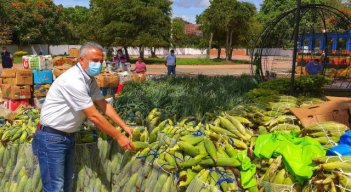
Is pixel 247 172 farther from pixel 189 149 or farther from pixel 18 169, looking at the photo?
pixel 18 169

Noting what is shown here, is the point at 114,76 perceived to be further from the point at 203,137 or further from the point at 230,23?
the point at 230,23

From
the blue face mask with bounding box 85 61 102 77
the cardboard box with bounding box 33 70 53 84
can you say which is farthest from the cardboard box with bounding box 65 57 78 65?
the blue face mask with bounding box 85 61 102 77

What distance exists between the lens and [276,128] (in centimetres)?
423

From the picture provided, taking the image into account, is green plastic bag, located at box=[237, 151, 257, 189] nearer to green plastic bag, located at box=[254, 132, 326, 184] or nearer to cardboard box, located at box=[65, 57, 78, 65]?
green plastic bag, located at box=[254, 132, 326, 184]

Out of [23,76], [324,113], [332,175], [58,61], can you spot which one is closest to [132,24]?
[58,61]

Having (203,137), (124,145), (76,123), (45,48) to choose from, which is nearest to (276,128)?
(203,137)

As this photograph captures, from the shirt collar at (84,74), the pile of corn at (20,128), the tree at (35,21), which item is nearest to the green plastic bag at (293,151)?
the shirt collar at (84,74)

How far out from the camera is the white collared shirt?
366cm

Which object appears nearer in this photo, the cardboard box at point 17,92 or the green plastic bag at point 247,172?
the green plastic bag at point 247,172

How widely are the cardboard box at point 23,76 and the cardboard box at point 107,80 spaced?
1.94 metres

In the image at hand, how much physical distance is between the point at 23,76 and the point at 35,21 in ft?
117

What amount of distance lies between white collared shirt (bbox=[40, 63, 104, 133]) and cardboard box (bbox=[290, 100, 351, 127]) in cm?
219

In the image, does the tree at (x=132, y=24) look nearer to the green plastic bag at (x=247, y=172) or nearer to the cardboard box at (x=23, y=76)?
the cardboard box at (x=23, y=76)

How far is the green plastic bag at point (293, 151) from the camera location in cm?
304
